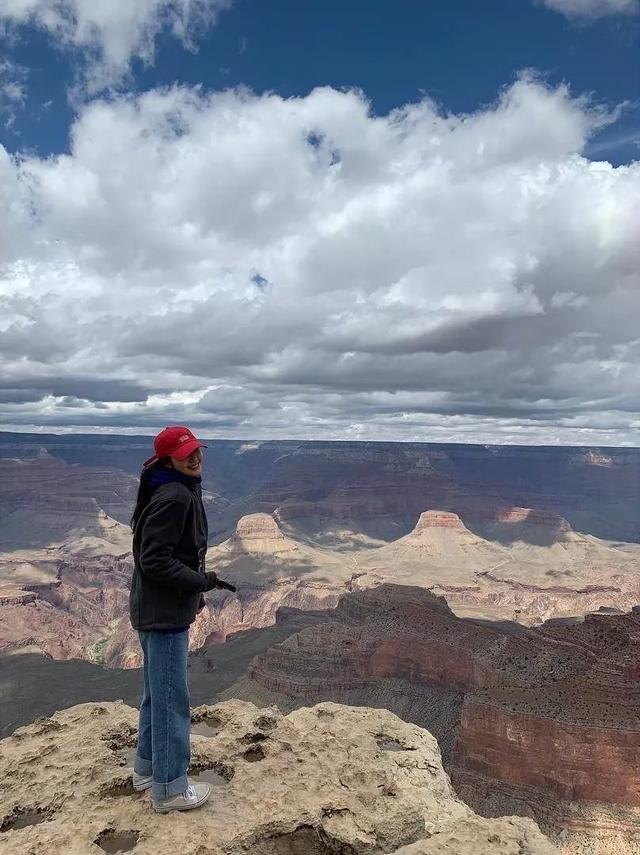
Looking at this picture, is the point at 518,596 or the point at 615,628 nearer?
the point at 615,628

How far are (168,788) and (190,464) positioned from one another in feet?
11.3

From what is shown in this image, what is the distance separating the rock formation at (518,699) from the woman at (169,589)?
2860cm

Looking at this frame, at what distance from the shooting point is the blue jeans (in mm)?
5910

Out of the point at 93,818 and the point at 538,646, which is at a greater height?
the point at 93,818

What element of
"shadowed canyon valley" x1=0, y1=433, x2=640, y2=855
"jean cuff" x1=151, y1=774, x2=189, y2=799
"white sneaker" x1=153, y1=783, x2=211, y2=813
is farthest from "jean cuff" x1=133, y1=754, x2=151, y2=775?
"shadowed canyon valley" x1=0, y1=433, x2=640, y2=855

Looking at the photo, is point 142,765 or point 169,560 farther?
point 142,765

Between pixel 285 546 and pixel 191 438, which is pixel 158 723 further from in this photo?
pixel 285 546

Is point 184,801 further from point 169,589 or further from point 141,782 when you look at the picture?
point 169,589

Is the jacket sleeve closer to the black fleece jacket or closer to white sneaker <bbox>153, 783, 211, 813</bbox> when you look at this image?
the black fleece jacket

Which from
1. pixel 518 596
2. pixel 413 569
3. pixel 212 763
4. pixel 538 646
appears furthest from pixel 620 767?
pixel 413 569

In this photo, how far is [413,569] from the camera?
128 m

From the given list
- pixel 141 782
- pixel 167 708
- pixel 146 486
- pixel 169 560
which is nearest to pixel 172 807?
pixel 141 782

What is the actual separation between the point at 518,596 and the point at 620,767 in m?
84.1

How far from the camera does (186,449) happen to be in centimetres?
611
